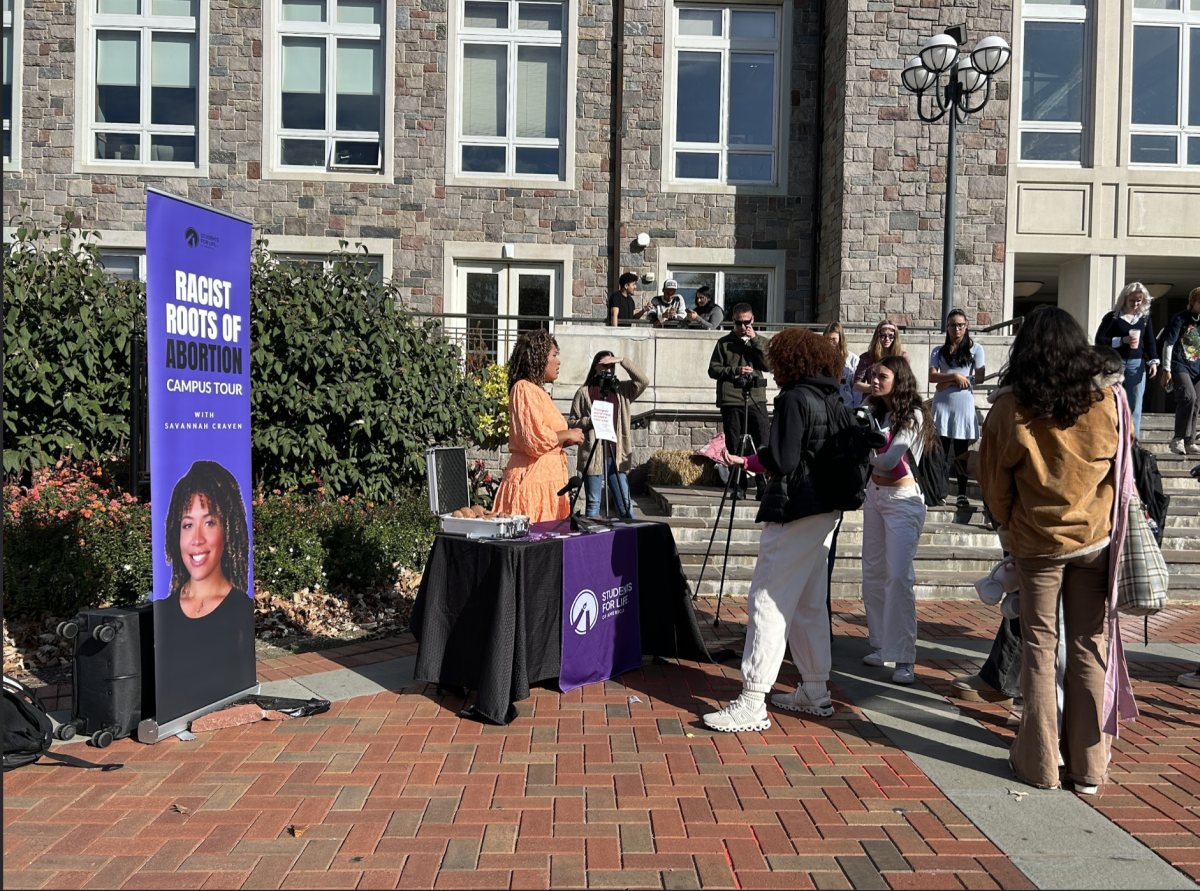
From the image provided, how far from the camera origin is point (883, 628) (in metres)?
5.42

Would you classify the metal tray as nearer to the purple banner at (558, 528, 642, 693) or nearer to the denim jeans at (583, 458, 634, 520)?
the purple banner at (558, 528, 642, 693)

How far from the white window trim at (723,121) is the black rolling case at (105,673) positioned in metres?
13.1

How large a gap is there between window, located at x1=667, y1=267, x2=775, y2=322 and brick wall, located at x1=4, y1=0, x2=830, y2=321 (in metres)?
0.42

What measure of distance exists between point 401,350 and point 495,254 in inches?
294

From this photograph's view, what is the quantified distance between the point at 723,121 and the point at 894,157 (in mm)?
3171

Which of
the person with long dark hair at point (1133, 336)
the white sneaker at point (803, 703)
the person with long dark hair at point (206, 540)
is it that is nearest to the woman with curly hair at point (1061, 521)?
the white sneaker at point (803, 703)

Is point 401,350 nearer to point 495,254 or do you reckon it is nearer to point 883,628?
point 883,628

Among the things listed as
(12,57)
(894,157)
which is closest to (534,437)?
(894,157)

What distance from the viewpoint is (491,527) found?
16.5ft

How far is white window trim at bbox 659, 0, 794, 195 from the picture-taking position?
15.8 metres

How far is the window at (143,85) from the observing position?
1577cm

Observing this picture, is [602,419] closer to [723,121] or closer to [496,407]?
[496,407]

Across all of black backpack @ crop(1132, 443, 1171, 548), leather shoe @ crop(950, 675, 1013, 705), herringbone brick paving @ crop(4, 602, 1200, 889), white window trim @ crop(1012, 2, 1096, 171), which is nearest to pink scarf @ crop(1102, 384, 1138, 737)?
herringbone brick paving @ crop(4, 602, 1200, 889)

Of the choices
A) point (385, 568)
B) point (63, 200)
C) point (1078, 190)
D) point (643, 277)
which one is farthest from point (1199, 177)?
point (63, 200)
